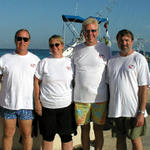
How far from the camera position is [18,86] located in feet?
8.93

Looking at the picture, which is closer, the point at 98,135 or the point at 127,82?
the point at 127,82

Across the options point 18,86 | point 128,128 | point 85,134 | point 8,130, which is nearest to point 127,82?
point 128,128

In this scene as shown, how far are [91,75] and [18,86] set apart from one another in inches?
38.5

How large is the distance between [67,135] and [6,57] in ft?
4.47

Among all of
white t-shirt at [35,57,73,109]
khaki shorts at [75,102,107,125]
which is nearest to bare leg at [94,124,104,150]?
khaki shorts at [75,102,107,125]

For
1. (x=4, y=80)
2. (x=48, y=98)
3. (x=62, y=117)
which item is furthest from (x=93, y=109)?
(x=4, y=80)

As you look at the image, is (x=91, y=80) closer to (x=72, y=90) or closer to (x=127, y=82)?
(x=72, y=90)

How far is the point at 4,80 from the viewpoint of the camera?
280 cm

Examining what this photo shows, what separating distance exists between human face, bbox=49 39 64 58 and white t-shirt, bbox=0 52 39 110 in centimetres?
34

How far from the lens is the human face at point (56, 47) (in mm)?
2791

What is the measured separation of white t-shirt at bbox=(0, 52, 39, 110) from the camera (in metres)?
2.72

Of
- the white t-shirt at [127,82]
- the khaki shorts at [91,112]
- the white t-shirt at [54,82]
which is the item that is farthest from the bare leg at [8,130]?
the white t-shirt at [127,82]

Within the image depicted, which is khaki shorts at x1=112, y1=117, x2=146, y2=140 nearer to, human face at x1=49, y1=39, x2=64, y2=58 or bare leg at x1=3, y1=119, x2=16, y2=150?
human face at x1=49, y1=39, x2=64, y2=58

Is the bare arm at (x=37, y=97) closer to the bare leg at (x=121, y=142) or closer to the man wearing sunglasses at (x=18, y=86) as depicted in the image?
the man wearing sunglasses at (x=18, y=86)
